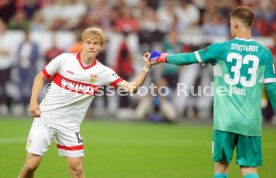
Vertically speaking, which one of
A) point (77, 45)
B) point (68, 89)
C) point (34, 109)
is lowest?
point (34, 109)

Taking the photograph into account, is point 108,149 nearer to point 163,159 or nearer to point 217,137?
point 163,159

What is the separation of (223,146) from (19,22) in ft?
47.3

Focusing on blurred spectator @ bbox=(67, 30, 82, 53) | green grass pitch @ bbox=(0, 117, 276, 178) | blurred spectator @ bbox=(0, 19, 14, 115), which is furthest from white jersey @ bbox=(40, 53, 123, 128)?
blurred spectator @ bbox=(0, 19, 14, 115)

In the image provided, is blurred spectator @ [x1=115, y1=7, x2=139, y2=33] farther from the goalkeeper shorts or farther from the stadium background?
the goalkeeper shorts

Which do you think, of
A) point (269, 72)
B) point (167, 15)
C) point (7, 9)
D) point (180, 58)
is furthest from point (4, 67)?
point (269, 72)

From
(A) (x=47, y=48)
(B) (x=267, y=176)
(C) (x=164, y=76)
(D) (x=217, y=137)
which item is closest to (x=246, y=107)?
(D) (x=217, y=137)

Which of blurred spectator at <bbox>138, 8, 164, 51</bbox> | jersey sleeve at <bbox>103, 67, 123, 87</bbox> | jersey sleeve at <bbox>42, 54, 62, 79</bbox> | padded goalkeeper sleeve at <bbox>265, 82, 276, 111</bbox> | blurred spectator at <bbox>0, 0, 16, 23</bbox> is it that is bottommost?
padded goalkeeper sleeve at <bbox>265, 82, 276, 111</bbox>

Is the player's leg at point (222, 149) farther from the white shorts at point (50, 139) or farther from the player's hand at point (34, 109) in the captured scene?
the player's hand at point (34, 109)

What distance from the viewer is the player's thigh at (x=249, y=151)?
754 cm

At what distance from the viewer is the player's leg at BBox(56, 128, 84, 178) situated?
818 centimetres

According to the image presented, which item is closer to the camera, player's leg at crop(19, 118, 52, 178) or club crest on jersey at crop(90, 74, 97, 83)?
player's leg at crop(19, 118, 52, 178)

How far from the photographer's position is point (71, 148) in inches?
324

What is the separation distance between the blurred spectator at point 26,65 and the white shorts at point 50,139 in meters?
11.8

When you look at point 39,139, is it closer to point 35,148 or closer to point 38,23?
point 35,148
